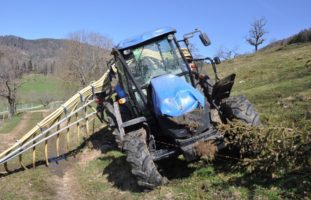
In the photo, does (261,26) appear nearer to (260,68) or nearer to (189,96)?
(260,68)

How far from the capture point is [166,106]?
797 cm

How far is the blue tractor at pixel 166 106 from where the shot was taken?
788cm

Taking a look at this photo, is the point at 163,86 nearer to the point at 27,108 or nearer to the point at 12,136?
the point at 12,136

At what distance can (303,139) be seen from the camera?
19.6 ft

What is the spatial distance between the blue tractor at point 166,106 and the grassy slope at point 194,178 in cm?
50

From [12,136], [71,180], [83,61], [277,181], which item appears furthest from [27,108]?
[277,181]

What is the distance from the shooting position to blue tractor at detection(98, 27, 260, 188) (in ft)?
25.8

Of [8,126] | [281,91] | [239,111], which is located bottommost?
[281,91]

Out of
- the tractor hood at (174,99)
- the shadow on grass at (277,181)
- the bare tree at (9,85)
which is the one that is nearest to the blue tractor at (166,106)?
the tractor hood at (174,99)

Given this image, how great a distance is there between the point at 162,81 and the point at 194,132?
117 centimetres

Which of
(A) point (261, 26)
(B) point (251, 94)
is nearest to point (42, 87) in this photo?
(A) point (261, 26)

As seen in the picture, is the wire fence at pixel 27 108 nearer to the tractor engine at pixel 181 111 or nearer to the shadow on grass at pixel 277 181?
the tractor engine at pixel 181 111

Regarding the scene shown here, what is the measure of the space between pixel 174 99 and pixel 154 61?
1.76 m

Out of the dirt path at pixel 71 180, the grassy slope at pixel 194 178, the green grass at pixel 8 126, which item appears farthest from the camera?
the green grass at pixel 8 126
